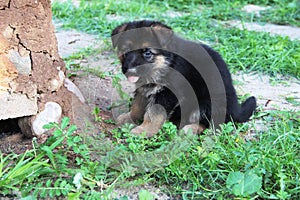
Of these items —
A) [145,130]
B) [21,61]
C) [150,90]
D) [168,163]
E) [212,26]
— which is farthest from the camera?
[212,26]

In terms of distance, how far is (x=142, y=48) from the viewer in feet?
12.6

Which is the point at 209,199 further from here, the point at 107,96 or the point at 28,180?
the point at 107,96

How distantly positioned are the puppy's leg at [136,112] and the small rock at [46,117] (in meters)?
0.67

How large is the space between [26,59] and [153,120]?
115cm

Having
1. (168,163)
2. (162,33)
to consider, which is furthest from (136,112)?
(168,163)

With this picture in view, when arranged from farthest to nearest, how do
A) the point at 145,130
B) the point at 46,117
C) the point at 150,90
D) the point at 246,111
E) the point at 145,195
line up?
1. the point at 246,111
2. the point at 150,90
3. the point at 145,130
4. the point at 46,117
5. the point at 145,195

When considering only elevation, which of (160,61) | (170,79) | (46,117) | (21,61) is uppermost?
(21,61)

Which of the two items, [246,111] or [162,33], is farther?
[246,111]

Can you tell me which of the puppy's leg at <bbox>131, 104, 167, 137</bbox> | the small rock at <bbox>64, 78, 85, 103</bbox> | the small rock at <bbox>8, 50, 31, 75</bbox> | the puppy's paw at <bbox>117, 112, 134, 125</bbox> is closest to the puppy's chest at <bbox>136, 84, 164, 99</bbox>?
the puppy's leg at <bbox>131, 104, 167, 137</bbox>

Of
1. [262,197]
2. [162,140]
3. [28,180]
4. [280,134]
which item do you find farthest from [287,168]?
[28,180]

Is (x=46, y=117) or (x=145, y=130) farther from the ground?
(x=46, y=117)

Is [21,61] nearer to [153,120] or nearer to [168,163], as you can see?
[153,120]

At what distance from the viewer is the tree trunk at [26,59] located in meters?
3.41

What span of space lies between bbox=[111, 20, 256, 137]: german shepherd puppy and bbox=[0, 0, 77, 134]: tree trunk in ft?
2.05
